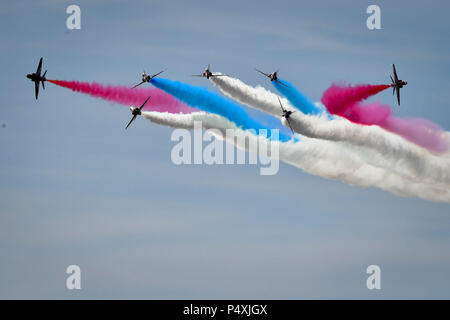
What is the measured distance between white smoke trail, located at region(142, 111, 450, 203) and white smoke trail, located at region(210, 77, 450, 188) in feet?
6.25

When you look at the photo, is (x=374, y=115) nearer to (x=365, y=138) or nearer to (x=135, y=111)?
(x=365, y=138)

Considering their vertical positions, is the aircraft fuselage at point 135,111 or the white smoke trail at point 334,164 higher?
the aircraft fuselage at point 135,111

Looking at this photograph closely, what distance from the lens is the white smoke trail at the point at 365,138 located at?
213 ft

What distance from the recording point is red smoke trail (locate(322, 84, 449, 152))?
64.7 metres

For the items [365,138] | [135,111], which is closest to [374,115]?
[365,138]

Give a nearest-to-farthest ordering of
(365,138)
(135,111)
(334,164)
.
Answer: (135,111), (365,138), (334,164)

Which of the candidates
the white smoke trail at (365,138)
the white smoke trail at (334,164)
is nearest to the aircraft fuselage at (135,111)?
the white smoke trail at (334,164)

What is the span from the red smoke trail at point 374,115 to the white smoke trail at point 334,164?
14.9 feet

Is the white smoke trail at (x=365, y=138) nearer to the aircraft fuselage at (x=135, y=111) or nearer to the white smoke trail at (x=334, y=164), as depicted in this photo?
the white smoke trail at (x=334, y=164)

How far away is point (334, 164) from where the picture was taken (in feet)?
241

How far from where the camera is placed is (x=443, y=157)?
73875 mm

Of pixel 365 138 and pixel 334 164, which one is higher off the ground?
pixel 365 138

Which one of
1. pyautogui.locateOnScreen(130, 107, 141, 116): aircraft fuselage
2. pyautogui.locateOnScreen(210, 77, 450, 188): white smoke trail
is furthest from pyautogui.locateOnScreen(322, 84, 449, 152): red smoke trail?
pyautogui.locateOnScreen(130, 107, 141, 116): aircraft fuselage

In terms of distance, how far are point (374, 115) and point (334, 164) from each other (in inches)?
284
